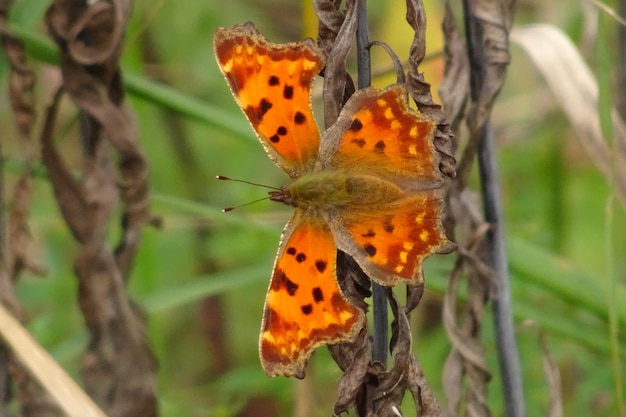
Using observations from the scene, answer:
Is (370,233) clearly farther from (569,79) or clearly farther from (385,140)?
(569,79)

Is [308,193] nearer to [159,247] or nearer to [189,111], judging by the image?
[189,111]

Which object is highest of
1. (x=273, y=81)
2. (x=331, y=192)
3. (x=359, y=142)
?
(x=273, y=81)

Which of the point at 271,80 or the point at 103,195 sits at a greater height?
the point at 271,80

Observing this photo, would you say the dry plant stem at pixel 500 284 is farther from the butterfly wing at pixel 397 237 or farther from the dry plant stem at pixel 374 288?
the dry plant stem at pixel 374 288

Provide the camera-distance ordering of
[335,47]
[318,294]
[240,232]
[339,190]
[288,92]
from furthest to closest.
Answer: [240,232] < [339,190] < [288,92] < [318,294] < [335,47]

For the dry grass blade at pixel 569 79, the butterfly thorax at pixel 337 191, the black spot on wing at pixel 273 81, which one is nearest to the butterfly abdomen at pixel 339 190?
the butterfly thorax at pixel 337 191

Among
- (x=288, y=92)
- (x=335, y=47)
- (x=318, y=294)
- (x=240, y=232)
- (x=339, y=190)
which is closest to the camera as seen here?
(x=335, y=47)

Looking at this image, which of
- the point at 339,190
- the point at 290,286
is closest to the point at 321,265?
the point at 290,286
